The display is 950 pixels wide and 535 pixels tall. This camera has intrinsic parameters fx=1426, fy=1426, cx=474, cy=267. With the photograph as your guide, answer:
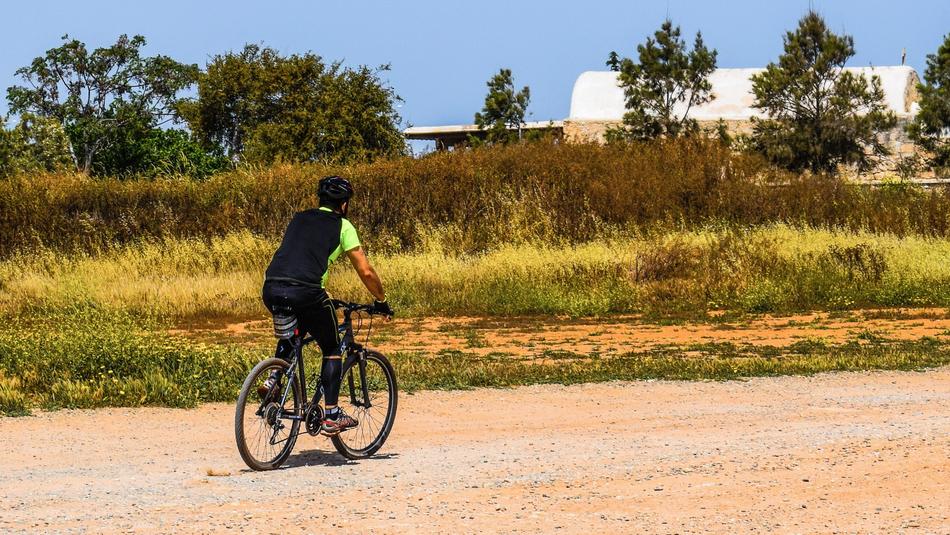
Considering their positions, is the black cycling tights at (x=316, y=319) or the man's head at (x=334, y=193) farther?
the man's head at (x=334, y=193)

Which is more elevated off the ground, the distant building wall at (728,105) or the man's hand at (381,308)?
the distant building wall at (728,105)

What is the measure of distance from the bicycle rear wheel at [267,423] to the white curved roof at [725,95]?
40.6 metres

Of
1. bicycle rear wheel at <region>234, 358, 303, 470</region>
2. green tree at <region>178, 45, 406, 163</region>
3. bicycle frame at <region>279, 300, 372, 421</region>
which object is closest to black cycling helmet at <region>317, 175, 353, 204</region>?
bicycle frame at <region>279, 300, 372, 421</region>

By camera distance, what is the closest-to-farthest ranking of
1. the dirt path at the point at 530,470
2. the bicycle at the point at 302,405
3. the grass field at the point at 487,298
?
1. the dirt path at the point at 530,470
2. the bicycle at the point at 302,405
3. the grass field at the point at 487,298

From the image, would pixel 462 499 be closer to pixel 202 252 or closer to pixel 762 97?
pixel 202 252

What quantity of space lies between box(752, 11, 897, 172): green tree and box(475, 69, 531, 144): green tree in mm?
9924

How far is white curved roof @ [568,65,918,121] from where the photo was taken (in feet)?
164

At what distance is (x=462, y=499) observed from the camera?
7578 millimetres

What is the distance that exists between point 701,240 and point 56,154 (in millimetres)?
36456

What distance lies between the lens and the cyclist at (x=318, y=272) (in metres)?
8.30

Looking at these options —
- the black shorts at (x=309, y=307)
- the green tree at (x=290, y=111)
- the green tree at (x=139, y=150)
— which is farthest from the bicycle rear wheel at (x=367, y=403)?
the green tree at (x=139, y=150)

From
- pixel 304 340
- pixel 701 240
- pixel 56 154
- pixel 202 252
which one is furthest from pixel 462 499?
pixel 56 154

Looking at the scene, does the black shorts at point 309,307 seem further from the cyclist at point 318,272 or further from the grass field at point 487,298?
the grass field at point 487,298

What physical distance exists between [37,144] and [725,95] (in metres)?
26.2
